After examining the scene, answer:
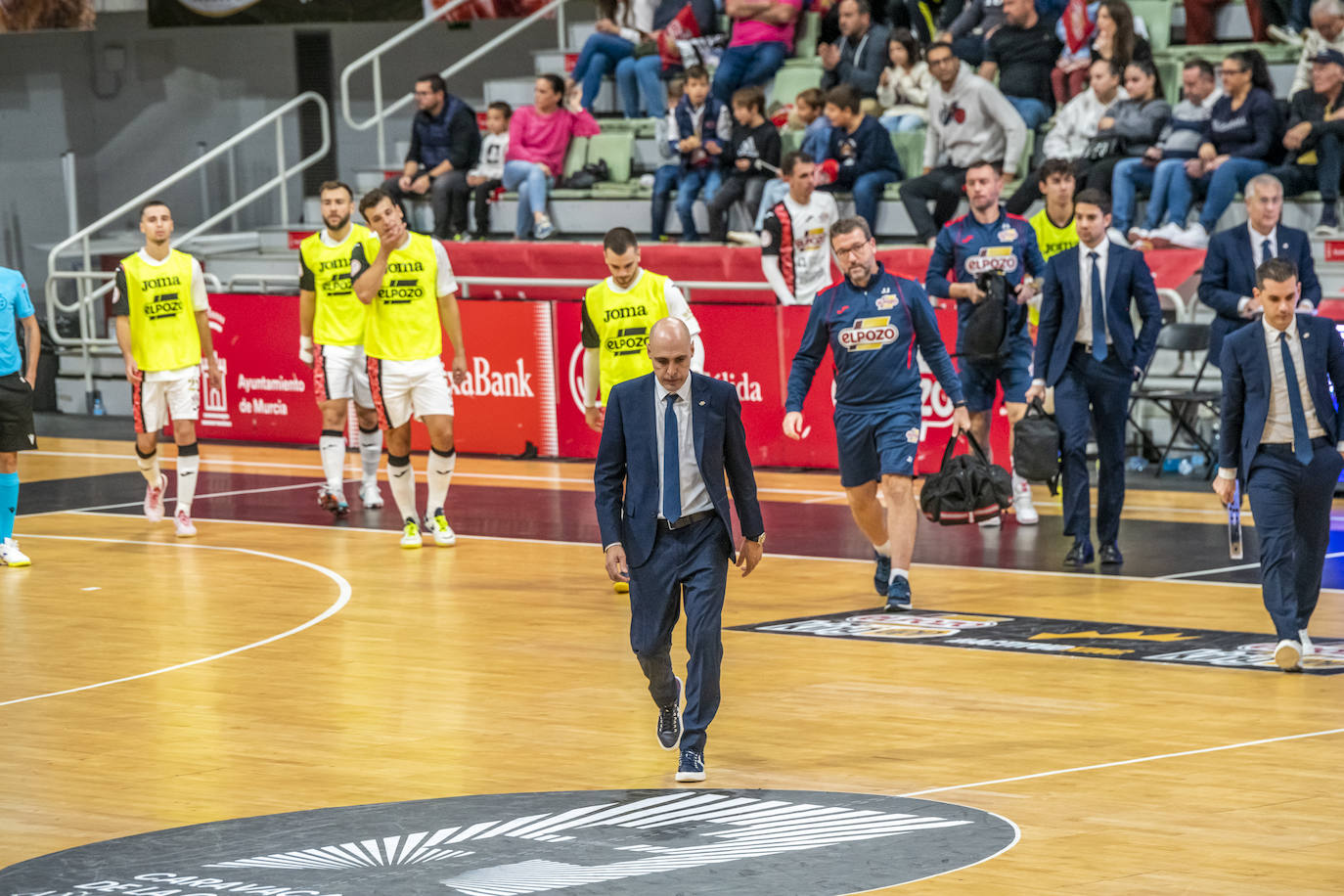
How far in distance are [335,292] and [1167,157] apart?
24.4 feet

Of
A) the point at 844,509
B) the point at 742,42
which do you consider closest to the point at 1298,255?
the point at 844,509

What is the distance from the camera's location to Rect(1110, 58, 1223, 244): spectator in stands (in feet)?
59.2

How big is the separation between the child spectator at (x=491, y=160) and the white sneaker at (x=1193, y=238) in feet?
25.8

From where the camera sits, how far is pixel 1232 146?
17.8 m

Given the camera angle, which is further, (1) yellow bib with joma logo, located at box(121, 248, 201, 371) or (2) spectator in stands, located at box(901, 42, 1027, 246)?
(2) spectator in stands, located at box(901, 42, 1027, 246)

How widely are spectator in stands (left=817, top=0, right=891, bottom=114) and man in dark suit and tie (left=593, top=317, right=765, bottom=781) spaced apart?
41.5 feet

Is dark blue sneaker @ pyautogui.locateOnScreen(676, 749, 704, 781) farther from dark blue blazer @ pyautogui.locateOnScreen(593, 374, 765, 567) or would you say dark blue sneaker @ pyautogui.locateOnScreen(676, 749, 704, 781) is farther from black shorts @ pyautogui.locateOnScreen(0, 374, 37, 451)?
black shorts @ pyautogui.locateOnScreen(0, 374, 37, 451)

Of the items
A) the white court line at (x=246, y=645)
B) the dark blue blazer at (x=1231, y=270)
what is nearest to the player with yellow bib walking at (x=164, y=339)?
the white court line at (x=246, y=645)

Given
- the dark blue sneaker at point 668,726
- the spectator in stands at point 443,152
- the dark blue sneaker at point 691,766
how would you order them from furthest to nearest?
the spectator in stands at point 443,152, the dark blue sneaker at point 668,726, the dark blue sneaker at point 691,766

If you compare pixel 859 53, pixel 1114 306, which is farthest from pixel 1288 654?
pixel 859 53

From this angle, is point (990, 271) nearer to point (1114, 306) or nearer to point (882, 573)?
point (1114, 306)

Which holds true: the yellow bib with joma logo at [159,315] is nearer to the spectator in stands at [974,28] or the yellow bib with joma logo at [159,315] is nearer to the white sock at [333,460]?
the white sock at [333,460]

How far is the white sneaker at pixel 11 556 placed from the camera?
14414 millimetres

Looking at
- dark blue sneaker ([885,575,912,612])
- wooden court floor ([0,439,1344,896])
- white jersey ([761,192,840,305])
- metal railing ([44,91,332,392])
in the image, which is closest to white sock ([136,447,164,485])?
wooden court floor ([0,439,1344,896])
